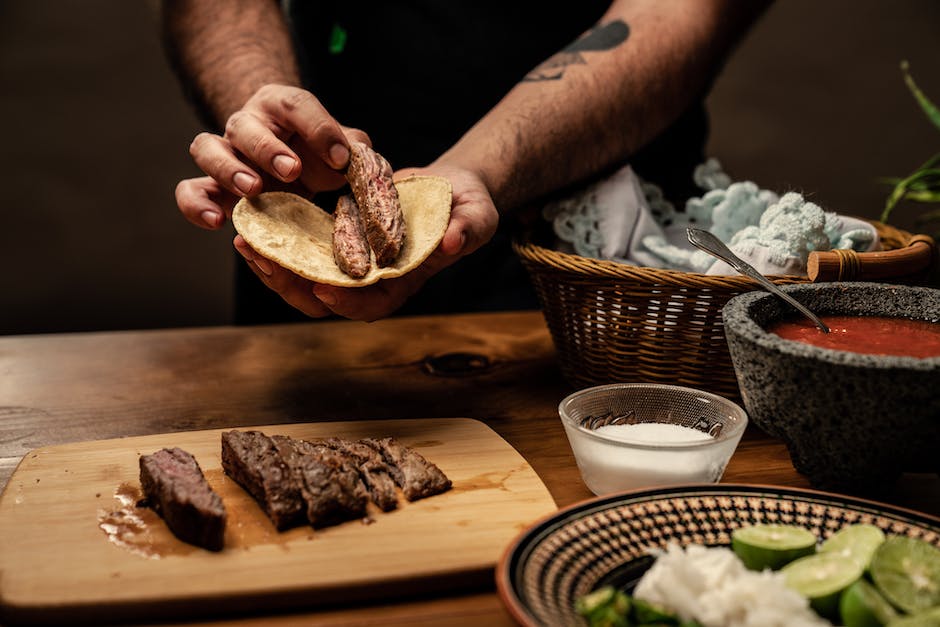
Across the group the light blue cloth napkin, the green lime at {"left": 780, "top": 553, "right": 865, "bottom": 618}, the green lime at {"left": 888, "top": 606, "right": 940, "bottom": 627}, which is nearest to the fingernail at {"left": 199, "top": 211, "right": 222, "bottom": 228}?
the light blue cloth napkin

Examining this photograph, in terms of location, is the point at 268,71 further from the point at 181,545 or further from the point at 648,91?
the point at 181,545

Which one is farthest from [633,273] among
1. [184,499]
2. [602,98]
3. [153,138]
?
[153,138]

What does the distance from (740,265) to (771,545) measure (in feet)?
1.85

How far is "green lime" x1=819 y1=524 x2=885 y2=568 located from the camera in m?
0.98

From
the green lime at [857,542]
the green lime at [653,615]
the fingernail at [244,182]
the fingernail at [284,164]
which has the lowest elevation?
the green lime at [653,615]

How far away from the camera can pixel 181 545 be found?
3.69ft

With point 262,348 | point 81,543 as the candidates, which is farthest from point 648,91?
point 81,543

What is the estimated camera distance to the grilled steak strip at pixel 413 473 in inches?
49.5

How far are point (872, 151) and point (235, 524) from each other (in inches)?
161

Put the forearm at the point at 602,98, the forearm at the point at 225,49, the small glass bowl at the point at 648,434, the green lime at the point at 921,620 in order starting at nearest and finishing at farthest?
the green lime at the point at 921,620 < the small glass bowl at the point at 648,434 < the forearm at the point at 602,98 < the forearm at the point at 225,49

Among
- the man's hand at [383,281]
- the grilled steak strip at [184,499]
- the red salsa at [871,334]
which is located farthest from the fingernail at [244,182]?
the red salsa at [871,334]

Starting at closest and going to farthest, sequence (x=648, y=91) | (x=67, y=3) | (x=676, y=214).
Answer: (x=676, y=214), (x=648, y=91), (x=67, y=3)

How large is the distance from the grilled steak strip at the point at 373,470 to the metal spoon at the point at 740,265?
615 millimetres

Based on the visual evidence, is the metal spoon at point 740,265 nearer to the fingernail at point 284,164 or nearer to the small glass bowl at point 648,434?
the small glass bowl at point 648,434
